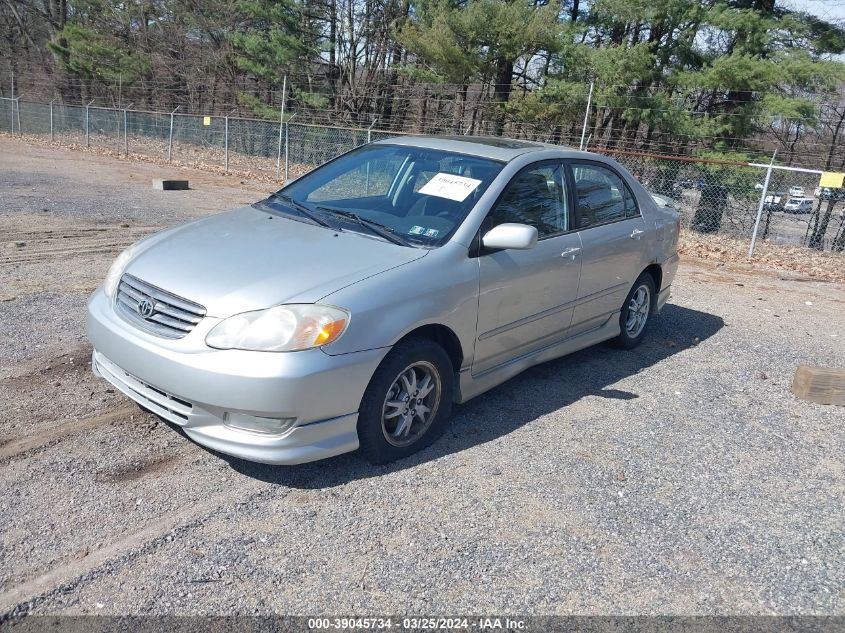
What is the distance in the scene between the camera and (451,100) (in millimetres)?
19141

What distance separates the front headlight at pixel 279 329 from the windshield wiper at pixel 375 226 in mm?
846

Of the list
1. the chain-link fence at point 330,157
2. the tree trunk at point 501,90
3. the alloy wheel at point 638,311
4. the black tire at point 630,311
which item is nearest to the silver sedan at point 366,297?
the black tire at point 630,311

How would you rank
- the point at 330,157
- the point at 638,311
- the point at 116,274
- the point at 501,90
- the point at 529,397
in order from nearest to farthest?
the point at 116,274 < the point at 529,397 < the point at 638,311 < the point at 501,90 < the point at 330,157

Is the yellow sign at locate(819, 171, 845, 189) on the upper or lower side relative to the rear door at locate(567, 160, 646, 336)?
upper

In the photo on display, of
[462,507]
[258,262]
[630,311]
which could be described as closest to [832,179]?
[630,311]

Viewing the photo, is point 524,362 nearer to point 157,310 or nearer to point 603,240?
point 603,240

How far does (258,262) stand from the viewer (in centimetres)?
361

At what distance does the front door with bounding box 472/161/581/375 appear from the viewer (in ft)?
13.5

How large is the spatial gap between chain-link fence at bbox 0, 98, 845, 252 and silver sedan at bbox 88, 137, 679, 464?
135 inches

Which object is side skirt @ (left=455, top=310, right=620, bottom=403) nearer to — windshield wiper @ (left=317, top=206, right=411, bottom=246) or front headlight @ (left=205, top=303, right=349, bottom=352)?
windshield wiper @ (left=317, top=206, right=411, bottom=246)

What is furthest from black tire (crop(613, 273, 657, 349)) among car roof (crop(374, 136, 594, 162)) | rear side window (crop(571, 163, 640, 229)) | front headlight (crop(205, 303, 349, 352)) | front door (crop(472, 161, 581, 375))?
front headlight (crop(205, 303, 349, 352))

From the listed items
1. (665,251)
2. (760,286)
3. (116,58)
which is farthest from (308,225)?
(116,58)

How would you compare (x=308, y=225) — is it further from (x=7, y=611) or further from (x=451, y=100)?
(x=451, y=100)

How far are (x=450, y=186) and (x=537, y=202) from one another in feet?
2.14
